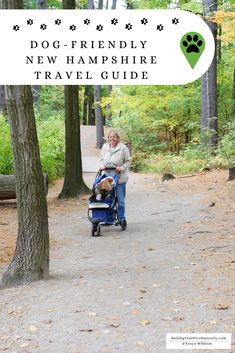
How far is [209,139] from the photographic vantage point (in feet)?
57.3

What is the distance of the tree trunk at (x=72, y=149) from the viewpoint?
13539 mm

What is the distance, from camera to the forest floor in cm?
456

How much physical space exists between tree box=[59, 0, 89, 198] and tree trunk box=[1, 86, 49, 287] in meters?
7.20

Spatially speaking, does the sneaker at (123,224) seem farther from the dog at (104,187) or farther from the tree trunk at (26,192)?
the tree trunk at (26,192)

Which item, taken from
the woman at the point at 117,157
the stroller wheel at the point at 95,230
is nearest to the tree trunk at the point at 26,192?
the stroller wheel at the point at 95,230

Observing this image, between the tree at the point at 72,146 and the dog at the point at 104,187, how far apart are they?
14.5ft

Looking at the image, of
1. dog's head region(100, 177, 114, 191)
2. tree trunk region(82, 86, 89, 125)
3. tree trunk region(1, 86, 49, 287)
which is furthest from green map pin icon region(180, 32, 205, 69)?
tree trunk region(82, 86, 89, 125)

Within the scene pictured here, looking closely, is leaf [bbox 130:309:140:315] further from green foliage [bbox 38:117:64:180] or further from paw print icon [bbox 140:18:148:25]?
green foliage [bbox 38:117:64:180]

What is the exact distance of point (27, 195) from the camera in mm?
6430

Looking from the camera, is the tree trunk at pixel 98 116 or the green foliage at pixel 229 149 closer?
the green foliage at pixel 229 149

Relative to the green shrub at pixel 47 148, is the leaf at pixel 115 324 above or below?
below

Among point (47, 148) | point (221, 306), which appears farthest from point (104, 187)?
point (47, 148)

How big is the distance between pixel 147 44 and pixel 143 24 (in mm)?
914

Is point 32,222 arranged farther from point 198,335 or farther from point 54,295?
point 198,335
